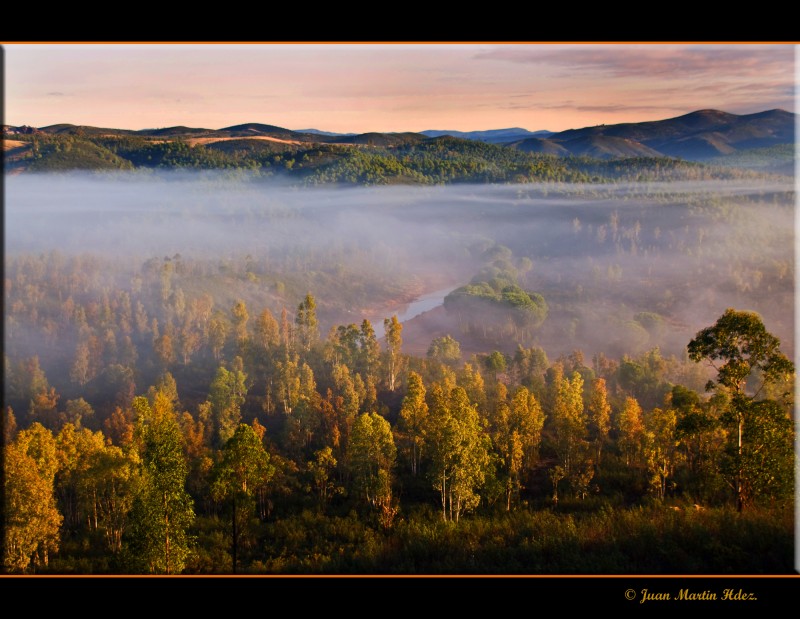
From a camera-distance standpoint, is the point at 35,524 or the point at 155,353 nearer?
the point at 35,524

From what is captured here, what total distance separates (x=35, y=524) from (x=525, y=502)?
390 inches

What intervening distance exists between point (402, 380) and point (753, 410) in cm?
1101

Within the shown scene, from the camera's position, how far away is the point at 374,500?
14.1 metres

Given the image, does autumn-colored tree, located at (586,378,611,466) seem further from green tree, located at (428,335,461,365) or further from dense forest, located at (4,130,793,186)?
dense forest, located at (4,130,793,186)

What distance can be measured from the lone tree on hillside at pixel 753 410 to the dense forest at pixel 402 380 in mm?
34

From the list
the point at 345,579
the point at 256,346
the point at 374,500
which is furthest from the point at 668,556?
the point at 256,346

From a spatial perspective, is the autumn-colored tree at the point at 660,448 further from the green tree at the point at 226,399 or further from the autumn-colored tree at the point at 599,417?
the green tree at the point at 226,399

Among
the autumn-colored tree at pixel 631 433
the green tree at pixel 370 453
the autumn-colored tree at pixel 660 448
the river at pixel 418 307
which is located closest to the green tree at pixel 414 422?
the green tree at pixel 370 453

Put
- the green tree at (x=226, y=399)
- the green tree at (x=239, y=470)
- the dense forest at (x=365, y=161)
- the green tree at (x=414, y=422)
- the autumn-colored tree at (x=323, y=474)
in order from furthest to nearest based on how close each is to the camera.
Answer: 1. the dense forest at (x=365, y=161)
2. the green tree at (x=226, y=399)
3. the green tree at (x=414, y=422)
4. the autumn-colored tree at (x=323, y=474)
5. the green tree at (x=239, y=470)

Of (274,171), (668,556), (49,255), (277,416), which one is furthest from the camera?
(274,171)

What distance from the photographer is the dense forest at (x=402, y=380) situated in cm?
1001

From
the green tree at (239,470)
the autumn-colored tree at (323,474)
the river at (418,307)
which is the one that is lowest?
the autumn-colored tree at (323,474)

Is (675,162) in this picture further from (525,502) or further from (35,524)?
(35,524)

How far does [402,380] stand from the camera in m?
19.3
